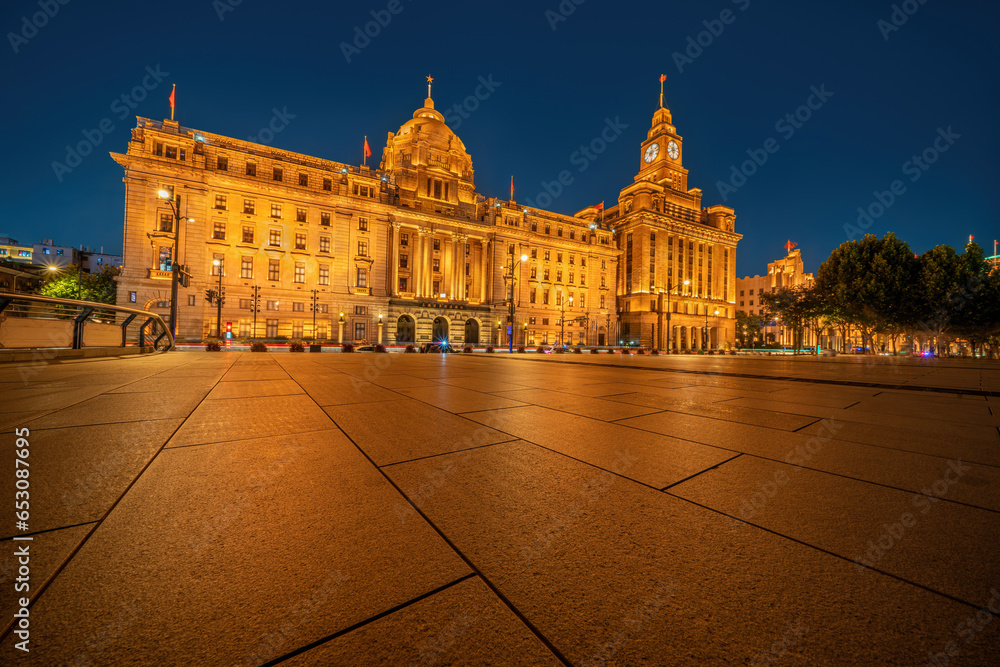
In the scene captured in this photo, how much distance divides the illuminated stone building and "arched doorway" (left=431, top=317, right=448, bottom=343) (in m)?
0.25

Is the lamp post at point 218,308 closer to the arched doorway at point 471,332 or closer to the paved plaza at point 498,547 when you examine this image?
the arched doorway at point 471,332

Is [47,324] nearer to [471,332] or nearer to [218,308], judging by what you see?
[218,308]

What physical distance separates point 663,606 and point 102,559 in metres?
2.12

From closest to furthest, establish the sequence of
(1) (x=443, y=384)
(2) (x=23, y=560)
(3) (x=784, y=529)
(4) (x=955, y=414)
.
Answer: (2) (x=23, y=560), (3) (x=784, y=529), (4) (x=955, y=414), (1) (x=443, y=384)

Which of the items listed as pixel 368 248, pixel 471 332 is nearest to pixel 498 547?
pixel 368 248

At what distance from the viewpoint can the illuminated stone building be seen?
38.0m

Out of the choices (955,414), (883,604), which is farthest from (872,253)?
(883,604)

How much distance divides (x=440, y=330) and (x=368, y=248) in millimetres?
13432

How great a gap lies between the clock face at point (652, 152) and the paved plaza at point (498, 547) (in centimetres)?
9580

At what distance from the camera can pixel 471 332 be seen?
54.2 m

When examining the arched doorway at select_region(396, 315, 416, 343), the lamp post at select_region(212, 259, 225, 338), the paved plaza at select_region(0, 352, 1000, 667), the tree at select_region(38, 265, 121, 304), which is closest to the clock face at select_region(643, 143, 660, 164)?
the arched doorway at select_region(396, 315, 416, 343)

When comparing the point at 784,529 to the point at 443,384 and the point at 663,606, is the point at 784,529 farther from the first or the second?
the point at 443,384

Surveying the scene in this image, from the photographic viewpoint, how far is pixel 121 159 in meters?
36.4

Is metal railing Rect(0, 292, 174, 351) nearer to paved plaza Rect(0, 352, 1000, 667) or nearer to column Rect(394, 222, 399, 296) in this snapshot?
paved plaza Rect(0, 352, 1000, 667)
